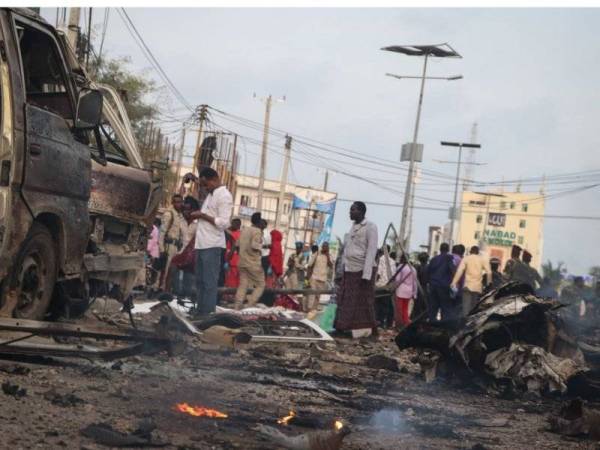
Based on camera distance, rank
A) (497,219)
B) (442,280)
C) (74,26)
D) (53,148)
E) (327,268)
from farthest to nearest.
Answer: (497,219)
(327,268)
(74,26)
(442,280)
(53,148)

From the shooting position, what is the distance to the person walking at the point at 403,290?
17.0 m

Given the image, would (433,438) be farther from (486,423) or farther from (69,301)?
(69,301)

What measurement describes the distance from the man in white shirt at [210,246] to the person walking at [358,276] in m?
2.24

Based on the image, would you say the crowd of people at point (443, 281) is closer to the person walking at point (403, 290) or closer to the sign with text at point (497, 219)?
the person walking at point (403, 290)

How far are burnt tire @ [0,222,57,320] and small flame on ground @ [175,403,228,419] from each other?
1.82 metres

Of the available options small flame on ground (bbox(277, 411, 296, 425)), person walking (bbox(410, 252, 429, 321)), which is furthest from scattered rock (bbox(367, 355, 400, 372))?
person walking (bbox(410, 252, 429, 321))

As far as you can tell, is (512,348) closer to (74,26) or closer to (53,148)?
(53,148)

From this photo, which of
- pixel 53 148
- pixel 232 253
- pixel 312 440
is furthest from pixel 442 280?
pixel 312 440

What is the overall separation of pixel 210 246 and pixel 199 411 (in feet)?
17.4

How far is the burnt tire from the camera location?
6.17 metres

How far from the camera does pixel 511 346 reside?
7738mm

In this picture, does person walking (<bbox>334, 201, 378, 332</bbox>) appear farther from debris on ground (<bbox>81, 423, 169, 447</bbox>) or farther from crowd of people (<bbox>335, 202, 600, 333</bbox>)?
debris on ground (<bbox>81, 423, 169, 447</bbox>)

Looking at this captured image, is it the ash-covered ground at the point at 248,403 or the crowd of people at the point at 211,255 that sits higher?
the crowd of people at the point at 211,255

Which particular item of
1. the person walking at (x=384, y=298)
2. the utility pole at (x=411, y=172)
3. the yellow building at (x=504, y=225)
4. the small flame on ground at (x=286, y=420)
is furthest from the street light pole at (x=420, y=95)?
the yellow building at (x=504, y=225)
